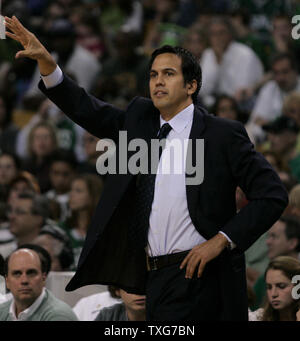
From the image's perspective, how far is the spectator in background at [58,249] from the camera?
23.0ft

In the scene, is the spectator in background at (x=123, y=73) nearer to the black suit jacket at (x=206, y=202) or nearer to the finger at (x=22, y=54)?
the black suit jacket at (x=206, y=202)

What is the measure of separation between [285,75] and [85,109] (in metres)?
5.25

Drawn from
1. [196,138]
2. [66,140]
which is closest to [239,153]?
[196,138]

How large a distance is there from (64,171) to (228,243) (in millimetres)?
5267

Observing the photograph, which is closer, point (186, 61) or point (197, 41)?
point (186, 61)

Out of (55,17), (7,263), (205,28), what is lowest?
(7,263)

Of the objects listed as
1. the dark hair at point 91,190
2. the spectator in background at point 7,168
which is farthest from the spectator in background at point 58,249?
the spectator in background at point 7,168

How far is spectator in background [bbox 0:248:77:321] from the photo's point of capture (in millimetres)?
5781

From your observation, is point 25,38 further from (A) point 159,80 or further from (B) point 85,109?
(A) point 159,80

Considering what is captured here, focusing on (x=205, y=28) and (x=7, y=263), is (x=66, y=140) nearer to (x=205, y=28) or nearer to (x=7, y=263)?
(x=205, y=28)

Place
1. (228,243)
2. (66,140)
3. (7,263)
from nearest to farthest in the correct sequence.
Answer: (228,243) < (7,263) < (66,140)

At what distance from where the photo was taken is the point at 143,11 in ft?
41.2

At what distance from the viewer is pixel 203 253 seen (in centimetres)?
413

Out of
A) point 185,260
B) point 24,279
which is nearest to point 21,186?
point 24,279
